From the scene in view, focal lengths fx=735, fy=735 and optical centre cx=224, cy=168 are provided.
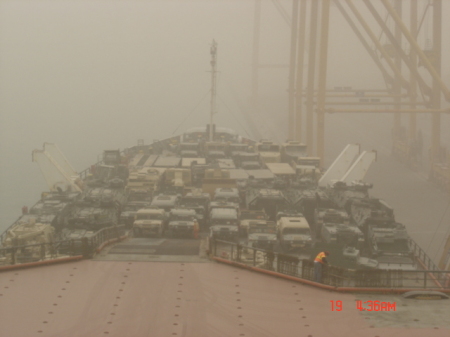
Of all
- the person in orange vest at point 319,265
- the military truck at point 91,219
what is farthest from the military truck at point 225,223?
the person in orange vest at point 319,265

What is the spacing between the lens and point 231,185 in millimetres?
28344

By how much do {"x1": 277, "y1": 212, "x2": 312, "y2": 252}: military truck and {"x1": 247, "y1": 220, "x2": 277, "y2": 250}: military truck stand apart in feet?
0.86

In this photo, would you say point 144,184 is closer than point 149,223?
No

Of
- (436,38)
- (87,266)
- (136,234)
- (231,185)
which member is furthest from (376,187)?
(87,266)

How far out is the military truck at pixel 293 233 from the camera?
2041 centimetres

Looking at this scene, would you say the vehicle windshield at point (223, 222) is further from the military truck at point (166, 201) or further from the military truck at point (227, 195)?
the military truck at point (227, 195)

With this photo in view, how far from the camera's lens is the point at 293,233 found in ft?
69.0

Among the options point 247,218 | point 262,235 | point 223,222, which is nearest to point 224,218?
point 223,222

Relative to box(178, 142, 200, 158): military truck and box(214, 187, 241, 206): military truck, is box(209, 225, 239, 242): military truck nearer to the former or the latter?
box(214, 187, 241, 206): military truck

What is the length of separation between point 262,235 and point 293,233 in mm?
1202

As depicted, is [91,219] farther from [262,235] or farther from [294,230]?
[294,230]

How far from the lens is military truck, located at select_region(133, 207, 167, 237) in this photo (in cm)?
2166

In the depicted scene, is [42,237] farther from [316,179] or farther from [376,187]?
[376,187]
